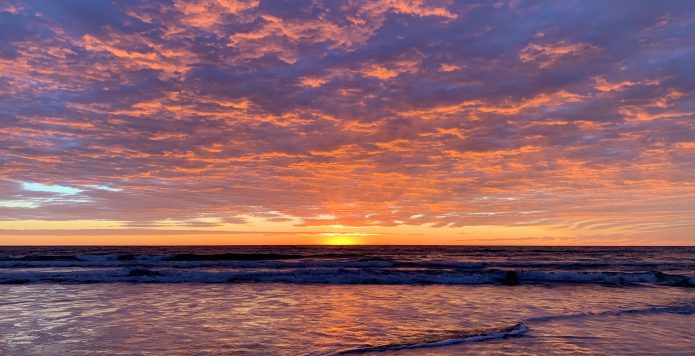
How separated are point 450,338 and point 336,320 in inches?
141

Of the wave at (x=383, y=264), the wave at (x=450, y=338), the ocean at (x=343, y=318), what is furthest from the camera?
the wave at (x=383, y=264)

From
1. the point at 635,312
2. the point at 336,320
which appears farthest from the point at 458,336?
the point at 635,312

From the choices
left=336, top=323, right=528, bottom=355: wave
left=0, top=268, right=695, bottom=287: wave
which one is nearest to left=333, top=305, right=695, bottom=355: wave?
left=336, top=323, right=528, bottom=355: wave

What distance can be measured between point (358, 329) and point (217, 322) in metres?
3.74

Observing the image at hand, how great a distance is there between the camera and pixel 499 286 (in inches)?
882

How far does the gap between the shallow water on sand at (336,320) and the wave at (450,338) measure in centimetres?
4

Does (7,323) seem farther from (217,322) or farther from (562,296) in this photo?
(562,296)

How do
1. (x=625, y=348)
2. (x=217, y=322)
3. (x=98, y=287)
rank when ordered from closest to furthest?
(x=625, y=348), (x=217, y=322), (x=98, y=287)

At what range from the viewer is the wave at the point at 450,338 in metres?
9.34

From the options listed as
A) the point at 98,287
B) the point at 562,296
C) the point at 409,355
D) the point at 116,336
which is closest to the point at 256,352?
the point at 409,355

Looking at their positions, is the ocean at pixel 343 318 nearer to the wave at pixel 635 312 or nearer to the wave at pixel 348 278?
the wave at pixel 635 312

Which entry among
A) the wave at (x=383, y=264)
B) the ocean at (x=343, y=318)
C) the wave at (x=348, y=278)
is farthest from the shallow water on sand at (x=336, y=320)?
the wave at (x=383, y=264)

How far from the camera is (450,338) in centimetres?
1012

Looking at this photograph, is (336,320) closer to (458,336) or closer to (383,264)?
(458,336)
